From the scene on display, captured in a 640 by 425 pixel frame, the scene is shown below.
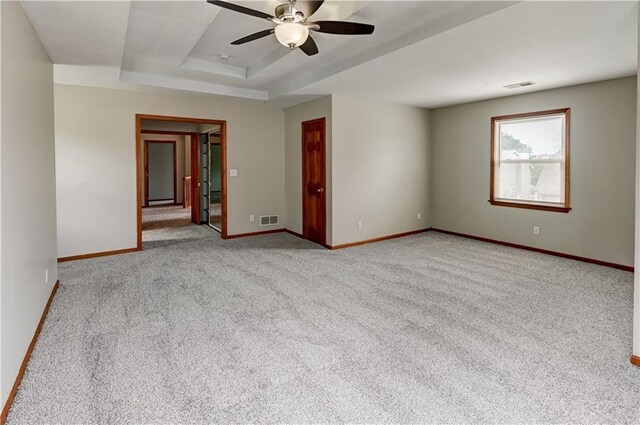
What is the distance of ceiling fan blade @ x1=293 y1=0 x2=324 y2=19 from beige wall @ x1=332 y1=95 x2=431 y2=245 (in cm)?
254

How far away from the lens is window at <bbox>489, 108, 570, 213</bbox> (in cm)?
518

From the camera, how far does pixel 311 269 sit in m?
4.61

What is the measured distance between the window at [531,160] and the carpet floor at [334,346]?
120 centimetres

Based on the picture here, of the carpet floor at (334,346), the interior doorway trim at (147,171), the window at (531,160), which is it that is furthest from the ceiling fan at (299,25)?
the interior doorway trim at (147,171)

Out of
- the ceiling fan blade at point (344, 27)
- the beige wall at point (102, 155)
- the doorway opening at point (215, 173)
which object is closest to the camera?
the ceiling fan blade at point (344, 27)

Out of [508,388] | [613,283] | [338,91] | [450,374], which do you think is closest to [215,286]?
[450,374]

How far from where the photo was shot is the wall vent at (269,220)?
681 cm

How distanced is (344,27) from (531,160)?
13.4 feet

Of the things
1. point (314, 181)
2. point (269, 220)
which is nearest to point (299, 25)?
point (314, 181)

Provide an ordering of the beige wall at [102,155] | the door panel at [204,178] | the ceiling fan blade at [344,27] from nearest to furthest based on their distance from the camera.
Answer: the ceiling fan blade at [344,27] → the beige wall at [102,155] → the door panel at [204,178]

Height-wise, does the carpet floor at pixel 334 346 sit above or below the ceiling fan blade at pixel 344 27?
below

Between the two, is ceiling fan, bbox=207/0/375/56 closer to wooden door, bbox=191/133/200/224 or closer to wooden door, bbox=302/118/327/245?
wooden door, bbox=302/118/327/245

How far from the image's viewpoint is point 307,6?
115 inches

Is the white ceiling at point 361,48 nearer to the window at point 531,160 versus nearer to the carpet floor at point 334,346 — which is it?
the window at point 531,160
